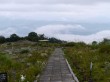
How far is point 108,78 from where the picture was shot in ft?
43.8

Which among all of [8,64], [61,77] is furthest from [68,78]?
[8,64]

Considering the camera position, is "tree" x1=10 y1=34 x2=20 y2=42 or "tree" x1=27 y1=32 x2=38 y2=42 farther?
"tree" x1=10 y1=34 x2=20 y2=42

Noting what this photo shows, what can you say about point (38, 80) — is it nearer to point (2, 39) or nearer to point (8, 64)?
point (8, 64)

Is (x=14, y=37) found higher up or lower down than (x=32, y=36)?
lower down

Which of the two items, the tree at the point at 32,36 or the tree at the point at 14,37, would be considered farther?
the tree at the point at 14,37

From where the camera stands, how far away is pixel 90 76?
14227 millimetres

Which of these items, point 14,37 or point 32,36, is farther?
point 32,36

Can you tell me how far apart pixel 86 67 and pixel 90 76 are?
3.23 metres

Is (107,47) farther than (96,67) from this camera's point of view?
Yes

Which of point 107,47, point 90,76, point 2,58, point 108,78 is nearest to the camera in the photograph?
point 108,78

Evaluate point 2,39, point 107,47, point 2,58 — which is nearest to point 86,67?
point 2,58

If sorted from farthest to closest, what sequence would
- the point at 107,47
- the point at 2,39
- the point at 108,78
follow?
the point at 2,39, the point at 107,47, the point at 108,78

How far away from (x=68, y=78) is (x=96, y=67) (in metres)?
2.91

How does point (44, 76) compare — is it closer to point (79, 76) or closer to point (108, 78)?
point (79, 76)
